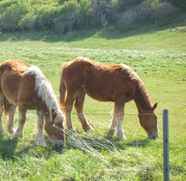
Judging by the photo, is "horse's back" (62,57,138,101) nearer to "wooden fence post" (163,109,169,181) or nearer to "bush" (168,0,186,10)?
"wooden fence post" (163,109,169,181)

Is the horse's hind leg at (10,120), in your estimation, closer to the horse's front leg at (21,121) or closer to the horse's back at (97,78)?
the horse's front leg at (21,121)

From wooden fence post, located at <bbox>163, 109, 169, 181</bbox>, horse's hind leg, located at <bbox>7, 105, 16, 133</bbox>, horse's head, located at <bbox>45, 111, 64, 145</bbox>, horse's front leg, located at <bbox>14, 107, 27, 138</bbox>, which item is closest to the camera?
wooden fence post, located at <bbox>163, 109, 169, 181</bbox>

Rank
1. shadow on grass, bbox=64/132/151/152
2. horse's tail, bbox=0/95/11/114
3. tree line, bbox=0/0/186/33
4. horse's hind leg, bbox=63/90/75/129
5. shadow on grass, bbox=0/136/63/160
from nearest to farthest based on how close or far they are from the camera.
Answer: shadow on grass, bbox=0/136/63/160 → shadow on grass, bbox=64/132/151/152 → horse's tail, bbox=0/95/11/114 → horse's hind leg, bbox=63/90/75/129 → tree line, bbox=0/0/186/33

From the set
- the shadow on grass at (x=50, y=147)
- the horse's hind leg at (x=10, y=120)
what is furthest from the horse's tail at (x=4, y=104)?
the shadow on grass at (x=50, y=147)

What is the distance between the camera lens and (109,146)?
10.0 m

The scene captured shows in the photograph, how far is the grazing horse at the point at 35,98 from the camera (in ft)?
33.8

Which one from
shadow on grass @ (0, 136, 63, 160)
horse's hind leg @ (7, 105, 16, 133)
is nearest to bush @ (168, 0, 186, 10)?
horse's hind leg @ (7, 105, 16, 133)

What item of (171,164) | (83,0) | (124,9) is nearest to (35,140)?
(171,164)

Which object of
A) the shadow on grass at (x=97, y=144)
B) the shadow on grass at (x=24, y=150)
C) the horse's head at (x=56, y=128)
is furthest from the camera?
the horse's head at (x=56, y=128)

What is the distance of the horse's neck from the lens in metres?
12.2

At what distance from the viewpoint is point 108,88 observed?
1271 centimetres

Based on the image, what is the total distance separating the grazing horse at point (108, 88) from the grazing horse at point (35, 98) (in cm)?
154

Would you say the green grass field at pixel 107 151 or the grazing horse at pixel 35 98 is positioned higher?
the grazing horse at pixel 35 98

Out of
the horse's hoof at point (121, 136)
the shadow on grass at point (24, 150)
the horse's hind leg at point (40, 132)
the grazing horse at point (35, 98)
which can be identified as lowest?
the horse's hoof at point (121, 136)
